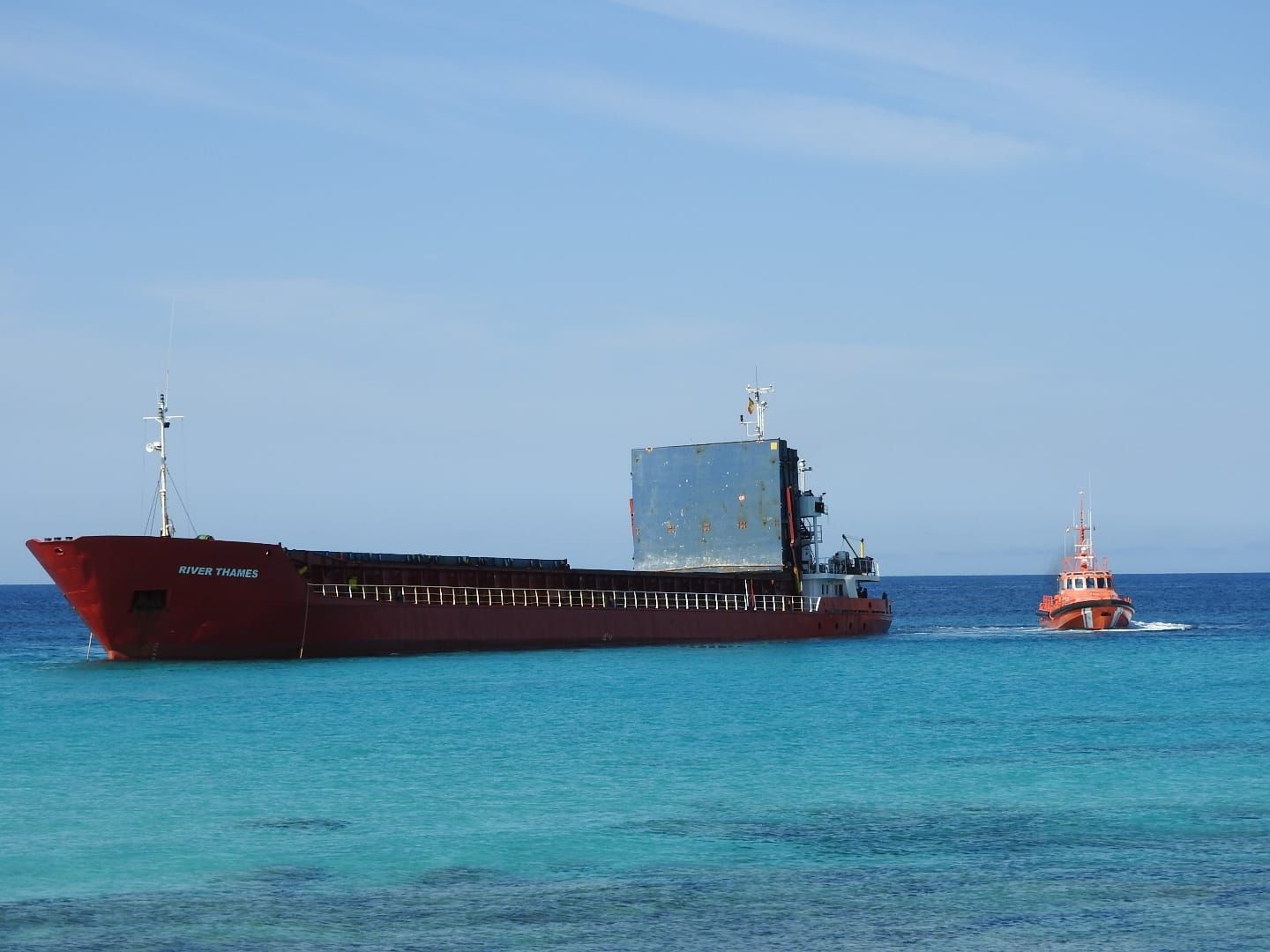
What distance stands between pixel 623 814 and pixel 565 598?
40080 millimetres

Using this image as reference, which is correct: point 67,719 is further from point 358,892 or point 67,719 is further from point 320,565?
point 358,892

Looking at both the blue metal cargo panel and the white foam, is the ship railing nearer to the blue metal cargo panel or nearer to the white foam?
the blue metal cargo panel

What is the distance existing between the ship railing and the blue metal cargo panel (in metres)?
2.29

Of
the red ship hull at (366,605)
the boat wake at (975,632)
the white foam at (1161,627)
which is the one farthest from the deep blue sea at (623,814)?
the white foam at (1161,627)

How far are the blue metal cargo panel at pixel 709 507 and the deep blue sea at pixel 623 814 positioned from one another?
2425 cm

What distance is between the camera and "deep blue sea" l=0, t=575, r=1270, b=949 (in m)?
16.5

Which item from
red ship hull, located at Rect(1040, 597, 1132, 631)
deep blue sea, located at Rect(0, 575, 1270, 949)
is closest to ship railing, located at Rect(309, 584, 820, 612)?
deep blue sea, located at Rect(0, 575, 1270, 949)

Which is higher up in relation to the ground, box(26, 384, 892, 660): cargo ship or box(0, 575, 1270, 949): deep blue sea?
box(26, 384, 892, 660): cargo ship

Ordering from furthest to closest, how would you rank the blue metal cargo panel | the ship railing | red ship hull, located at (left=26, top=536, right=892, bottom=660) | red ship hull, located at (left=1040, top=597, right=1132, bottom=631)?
red ship hull, located at (left=1040, top=597, right=1132, bottom=631), the blue metal cargo panel, the ship railing, red ship hull, located at (left=26, top=536, right=892, bottom=660)

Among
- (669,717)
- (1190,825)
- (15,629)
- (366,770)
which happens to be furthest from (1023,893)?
(15,629)

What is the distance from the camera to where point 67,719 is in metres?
36.4

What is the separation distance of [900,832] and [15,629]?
3400 inches

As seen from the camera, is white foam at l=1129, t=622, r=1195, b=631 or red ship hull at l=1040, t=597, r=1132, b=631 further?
white foam at l=1129, t=622, r=1195, b=631

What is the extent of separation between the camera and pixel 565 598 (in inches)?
2498
